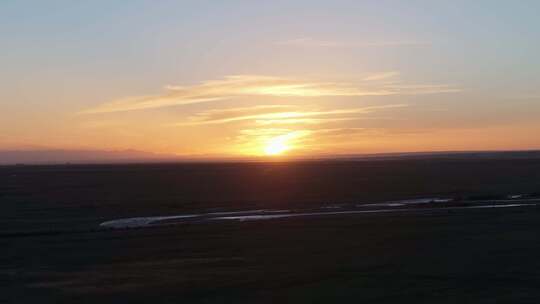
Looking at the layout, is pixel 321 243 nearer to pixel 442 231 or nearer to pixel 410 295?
pixel 442 231

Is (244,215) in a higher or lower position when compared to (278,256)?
higher

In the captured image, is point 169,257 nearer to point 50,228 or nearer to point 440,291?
point 440,291

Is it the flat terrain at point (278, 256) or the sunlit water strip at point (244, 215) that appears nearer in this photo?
the flat terrain at point (278, 256)

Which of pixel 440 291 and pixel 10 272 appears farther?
pixel 10 272

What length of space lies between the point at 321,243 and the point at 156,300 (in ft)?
34.5

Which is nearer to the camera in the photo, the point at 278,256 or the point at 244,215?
the point at 278,256

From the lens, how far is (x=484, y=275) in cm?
2011

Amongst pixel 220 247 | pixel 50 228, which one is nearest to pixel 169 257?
pixel 220 247

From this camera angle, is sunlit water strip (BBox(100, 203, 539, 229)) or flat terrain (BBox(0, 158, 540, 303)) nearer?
flat terrain (BBox(0, 158, 540, 303))

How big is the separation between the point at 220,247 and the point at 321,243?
3702 mm

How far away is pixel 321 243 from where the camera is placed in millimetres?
27281

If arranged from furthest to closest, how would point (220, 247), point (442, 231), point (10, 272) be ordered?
point (442, 231)
point (220, 247)
point (10, 272)

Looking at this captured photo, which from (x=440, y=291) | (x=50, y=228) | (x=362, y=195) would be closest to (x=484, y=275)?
(x=440, y=291)

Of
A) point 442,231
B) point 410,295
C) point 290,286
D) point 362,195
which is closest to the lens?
point 410,295
